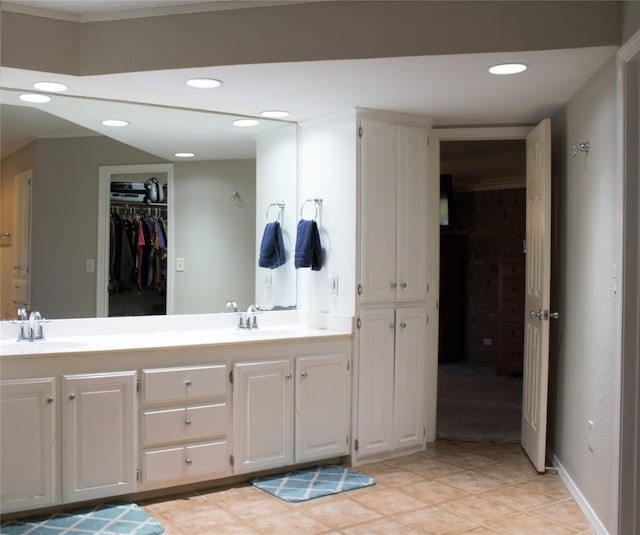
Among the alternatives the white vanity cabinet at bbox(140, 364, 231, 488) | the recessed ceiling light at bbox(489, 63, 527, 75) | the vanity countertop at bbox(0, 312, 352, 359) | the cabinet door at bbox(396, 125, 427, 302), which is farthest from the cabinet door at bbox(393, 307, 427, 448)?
the recessed ceiling light at bbox(489, 63, 527, 75)

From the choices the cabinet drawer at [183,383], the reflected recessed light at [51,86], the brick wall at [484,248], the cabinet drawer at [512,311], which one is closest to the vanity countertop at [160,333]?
the cabinet drawer at [183,383]

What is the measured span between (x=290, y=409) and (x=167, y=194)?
1.42 metres

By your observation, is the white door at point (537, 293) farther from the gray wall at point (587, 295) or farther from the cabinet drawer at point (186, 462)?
the cabinet drawer at point (186, 462)

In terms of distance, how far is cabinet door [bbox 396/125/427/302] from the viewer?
416cm

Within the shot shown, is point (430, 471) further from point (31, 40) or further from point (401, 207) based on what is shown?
point (31, 40)

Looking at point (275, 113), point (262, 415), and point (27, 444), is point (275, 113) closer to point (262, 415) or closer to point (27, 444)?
point (262, 415)

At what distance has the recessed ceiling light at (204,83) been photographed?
11.1 ft

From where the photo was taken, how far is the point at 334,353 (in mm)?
3969

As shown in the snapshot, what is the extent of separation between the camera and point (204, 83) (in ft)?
11.2

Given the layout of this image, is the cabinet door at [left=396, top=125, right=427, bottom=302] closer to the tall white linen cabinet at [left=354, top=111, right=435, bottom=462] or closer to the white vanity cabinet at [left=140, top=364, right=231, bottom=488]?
the tall white linen cabinet at [left=354, top=111, right=435, bottom=462]

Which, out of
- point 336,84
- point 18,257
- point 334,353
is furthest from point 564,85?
point 18,257

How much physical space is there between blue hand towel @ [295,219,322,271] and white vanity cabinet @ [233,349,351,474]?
0.55m

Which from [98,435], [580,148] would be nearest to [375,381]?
[98,435]

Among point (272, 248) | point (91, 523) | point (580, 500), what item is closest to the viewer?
point (91, 523)
